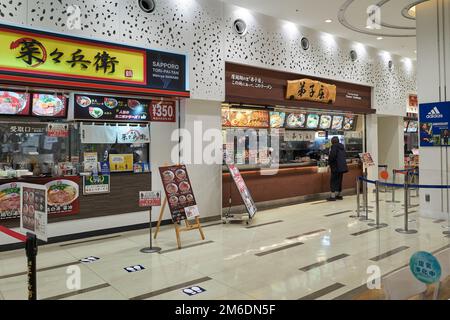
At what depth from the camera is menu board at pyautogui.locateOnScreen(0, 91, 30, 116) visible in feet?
16.4

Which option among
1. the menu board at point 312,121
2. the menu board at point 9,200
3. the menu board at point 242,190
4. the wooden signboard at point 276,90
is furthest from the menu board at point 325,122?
the menu board at point 9,200

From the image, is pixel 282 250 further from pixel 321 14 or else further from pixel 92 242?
pixel 321 14

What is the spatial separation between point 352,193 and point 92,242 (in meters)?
7.37

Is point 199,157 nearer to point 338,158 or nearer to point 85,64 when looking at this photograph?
point 85,64

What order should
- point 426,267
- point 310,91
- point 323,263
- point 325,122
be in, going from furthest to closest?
point 325,122 → point 310,91 → point 323,263 → point 426,267

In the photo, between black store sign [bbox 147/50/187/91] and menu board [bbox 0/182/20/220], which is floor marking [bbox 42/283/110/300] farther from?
black store sign [bbox 147/50/187/91]

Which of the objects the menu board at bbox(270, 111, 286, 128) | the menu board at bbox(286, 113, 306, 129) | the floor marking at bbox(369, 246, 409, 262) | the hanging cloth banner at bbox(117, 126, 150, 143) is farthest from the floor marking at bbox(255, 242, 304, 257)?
the menu board at bbox(286, 113, 306, 129)

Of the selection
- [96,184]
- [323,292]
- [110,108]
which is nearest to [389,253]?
[323,292]

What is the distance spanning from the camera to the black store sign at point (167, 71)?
602cm

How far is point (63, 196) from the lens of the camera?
540cm

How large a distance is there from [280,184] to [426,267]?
20.2 feet

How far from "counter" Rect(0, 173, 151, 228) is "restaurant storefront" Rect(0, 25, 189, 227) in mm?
16

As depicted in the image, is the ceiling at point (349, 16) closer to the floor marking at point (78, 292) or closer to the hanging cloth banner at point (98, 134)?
the hanging cloth banner at point (98, 134)

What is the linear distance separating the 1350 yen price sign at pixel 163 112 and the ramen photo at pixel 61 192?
176cm
